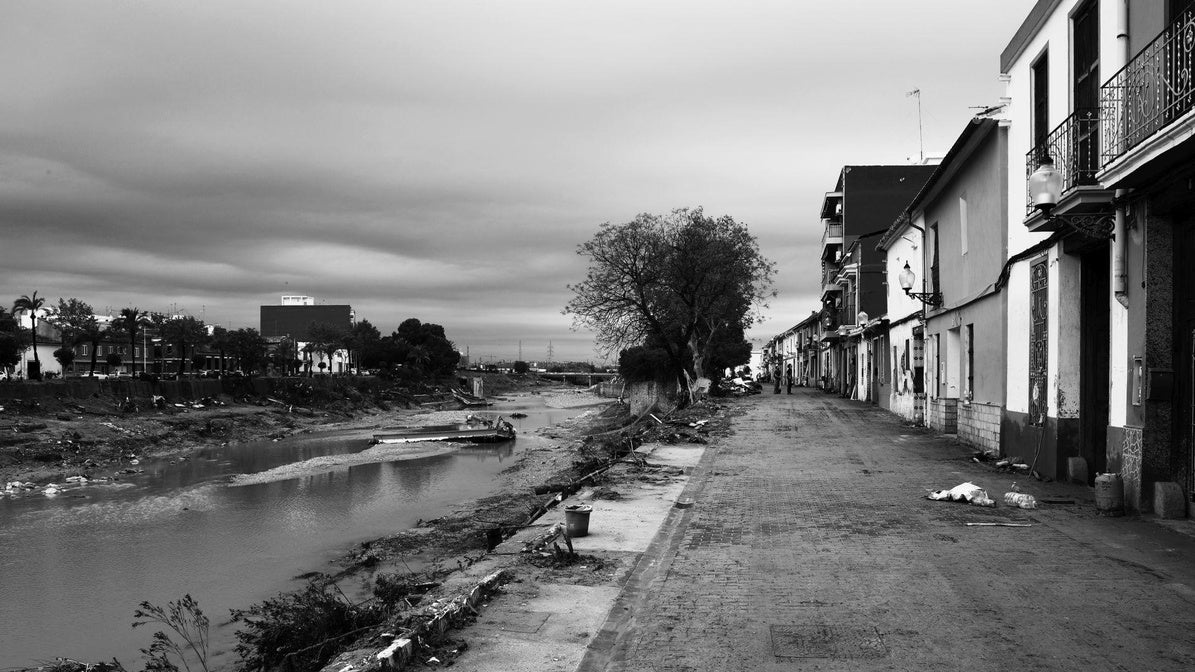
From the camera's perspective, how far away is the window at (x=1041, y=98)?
1306 cm

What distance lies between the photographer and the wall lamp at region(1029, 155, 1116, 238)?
10.4 m

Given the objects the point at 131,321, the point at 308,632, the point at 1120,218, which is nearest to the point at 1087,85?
the point at 1120,218

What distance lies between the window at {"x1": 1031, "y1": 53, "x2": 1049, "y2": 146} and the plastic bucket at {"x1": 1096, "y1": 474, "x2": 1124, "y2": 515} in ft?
19.3

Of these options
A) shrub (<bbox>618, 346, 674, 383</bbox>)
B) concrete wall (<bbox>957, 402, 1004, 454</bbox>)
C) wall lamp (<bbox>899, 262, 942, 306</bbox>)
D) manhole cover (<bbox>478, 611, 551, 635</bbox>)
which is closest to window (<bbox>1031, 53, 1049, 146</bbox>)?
concrete wall (<bbox>957, 402, 1004, 454</bbox>)

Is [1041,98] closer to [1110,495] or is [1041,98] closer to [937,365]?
[1110,495]

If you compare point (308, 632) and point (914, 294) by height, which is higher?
point (914, 294)

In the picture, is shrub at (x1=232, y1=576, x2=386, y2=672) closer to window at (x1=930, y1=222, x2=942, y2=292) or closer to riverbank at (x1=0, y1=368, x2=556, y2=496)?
window at (x1=930, y1=222, x2=942, y2=292)

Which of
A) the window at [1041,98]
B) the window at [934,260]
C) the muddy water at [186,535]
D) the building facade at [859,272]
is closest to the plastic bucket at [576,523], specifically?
the muddy water at [186,535]

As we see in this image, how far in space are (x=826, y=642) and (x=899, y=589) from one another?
5.19 ft

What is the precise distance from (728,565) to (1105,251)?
7.86m

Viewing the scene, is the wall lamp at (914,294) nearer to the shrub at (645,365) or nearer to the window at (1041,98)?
the window at (1041,98)

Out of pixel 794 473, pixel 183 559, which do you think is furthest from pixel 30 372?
pixel 794 473

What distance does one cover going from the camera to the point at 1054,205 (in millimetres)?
10453

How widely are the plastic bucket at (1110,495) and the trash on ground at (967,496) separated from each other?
1.34 meters
